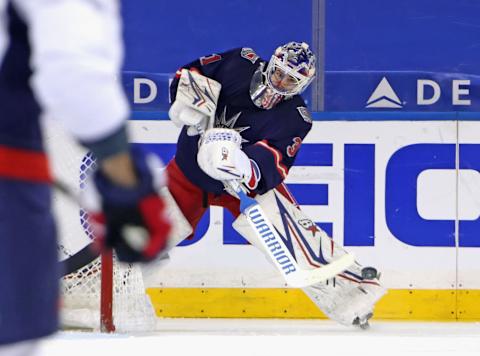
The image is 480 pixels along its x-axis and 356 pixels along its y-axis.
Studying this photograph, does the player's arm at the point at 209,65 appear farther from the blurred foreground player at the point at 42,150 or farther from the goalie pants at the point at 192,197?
the blurred foreground player at the point at 42,150

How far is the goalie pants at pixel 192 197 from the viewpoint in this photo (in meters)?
4.79

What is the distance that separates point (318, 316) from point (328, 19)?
129cm

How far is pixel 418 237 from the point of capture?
5246mm

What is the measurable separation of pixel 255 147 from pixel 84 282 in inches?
34.5

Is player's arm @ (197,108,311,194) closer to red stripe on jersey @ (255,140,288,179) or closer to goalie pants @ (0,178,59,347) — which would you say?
red stripe on jersey @ (255,140,288,179)

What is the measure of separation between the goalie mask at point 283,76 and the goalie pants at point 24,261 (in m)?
3.14

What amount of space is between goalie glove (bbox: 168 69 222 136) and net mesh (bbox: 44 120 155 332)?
45cm

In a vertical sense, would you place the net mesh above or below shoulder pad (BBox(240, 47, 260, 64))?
below

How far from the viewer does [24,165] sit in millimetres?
1526

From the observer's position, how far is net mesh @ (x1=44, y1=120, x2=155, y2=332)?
4633 millimetres

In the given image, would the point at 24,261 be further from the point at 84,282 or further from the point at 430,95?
the point at 430,95

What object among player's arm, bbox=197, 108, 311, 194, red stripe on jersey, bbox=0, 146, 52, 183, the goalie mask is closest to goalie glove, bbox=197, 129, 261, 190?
player's arm, bbox=197, 108, 311, 194

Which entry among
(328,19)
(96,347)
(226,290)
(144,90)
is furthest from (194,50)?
(96,347)

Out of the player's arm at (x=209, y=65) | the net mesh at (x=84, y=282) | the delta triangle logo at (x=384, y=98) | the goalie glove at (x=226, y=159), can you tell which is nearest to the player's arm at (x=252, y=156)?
the goalie glove at (x=226, y=159)
